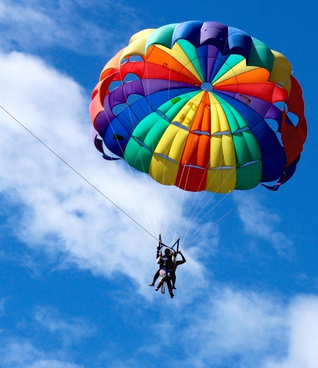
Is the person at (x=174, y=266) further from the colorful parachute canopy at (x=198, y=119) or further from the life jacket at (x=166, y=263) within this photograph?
the colorful parachute canopy at (x=198, y=119)

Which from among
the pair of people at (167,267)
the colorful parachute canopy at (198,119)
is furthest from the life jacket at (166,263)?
the colorful parachute canopy at (198,119)

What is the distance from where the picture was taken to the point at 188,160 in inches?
885

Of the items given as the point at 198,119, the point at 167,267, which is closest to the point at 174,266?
the point at 167,267

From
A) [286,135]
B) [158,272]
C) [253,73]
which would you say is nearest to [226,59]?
[253,73]

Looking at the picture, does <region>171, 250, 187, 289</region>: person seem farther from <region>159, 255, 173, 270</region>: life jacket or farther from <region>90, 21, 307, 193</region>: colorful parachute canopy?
<region>90, 21, 307, 193</region>: colorful parachute canopy

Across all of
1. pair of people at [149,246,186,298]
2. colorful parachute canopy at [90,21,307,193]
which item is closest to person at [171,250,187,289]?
pair of people at [149,246,186,298]

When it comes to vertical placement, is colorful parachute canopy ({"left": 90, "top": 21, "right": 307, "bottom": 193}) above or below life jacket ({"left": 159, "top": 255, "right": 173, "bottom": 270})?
above

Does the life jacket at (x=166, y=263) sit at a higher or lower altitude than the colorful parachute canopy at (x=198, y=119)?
lower

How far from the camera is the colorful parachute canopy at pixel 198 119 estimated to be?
71.9 feet

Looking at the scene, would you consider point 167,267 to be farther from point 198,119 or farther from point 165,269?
point 198,119

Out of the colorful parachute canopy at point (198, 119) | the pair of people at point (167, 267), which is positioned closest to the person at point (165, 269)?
the pair of people at point (167, 267)

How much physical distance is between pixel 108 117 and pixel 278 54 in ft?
14.6

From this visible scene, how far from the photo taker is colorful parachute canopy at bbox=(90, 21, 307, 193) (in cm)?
2191

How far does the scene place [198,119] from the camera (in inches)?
883
